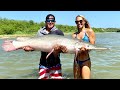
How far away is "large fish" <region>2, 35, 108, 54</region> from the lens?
531cm

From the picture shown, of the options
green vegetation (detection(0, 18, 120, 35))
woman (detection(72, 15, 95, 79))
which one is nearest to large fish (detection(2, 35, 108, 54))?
woman (detection(72, 15, 95, 79))

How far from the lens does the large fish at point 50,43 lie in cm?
531

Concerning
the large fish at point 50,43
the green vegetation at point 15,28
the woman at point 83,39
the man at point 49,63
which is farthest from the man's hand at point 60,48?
the green vegetation at point 15,28

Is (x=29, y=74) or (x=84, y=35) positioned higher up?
(x=84, y=35)

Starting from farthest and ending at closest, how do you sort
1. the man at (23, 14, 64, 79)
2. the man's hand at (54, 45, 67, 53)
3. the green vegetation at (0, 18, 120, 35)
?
the green vegetation at (0, 18, 120, 35)
the man at (23, 14, 64, 79)
the man's hand at (54, 45, 67, 53)

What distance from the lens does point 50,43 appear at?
536 cm

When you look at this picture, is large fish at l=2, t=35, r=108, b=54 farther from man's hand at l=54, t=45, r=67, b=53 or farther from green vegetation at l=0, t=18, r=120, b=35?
green vegetation at l=0, t=18, r=120, b=35

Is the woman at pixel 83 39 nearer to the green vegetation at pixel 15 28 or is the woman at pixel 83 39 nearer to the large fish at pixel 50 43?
the large fish at pixel 50 43

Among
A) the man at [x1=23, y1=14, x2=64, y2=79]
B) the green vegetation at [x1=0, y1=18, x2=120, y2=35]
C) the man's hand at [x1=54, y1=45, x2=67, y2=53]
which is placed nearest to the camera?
the man's hand at [x1=54, y1=45, x2=67, y2=53]

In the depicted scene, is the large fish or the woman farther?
the woman
